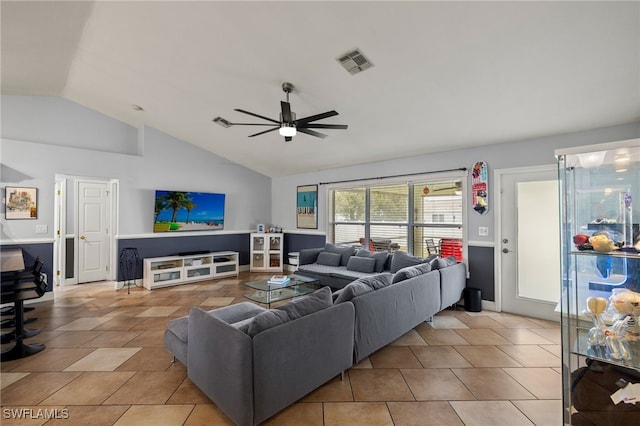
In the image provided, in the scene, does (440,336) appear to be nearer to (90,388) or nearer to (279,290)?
(279,290)

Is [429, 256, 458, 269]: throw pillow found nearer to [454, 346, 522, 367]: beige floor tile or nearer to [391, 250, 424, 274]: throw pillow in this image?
[391, 250, 424, 274]: throw pillow

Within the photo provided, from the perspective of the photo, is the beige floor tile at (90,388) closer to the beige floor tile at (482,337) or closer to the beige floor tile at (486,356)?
the beige floor tile at (486,356)

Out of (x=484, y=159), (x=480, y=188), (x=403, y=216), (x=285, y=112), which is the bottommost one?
(x=403, y=216)

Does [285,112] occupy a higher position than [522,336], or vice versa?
[285,112]

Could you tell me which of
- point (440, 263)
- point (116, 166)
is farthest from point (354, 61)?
point (116, 166)

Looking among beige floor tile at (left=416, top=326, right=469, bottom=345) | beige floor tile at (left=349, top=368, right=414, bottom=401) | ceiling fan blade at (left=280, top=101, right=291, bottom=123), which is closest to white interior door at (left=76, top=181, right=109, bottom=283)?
ceiling fan blade at (left=280, top=101, right=291, bottom=123)

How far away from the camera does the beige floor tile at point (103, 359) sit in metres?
2.59

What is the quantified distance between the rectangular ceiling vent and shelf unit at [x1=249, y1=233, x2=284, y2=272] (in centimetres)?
475

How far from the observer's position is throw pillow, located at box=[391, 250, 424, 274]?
4.55 meters

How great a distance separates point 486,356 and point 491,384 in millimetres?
526

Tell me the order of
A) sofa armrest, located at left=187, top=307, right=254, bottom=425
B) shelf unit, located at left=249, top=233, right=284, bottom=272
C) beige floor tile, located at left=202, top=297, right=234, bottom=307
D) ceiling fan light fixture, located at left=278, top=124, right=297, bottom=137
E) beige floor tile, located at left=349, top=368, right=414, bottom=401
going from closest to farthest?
sofa armrest, located at left=187, top=307, right=254, bottom=425 → beige floor tile, located at left=349, top=368, right=414, bottom=401 → ceiling fan light fixture, located at left=278, top=124, right=297, bottom=137 → beige floor tile, located at left=202, top=297, right=234, bottom=307 → shelf unit, located at left=249, top=233, right=284, bottom=272

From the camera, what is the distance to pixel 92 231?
5891 millimetres

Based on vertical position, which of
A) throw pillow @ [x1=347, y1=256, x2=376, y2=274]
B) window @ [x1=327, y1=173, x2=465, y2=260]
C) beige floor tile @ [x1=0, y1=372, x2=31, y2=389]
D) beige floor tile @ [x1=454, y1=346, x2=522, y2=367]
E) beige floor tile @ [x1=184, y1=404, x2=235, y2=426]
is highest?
window @ [x1=327, y1=173, x2=465, y2=260]

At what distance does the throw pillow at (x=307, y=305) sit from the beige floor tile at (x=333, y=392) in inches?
27.0
